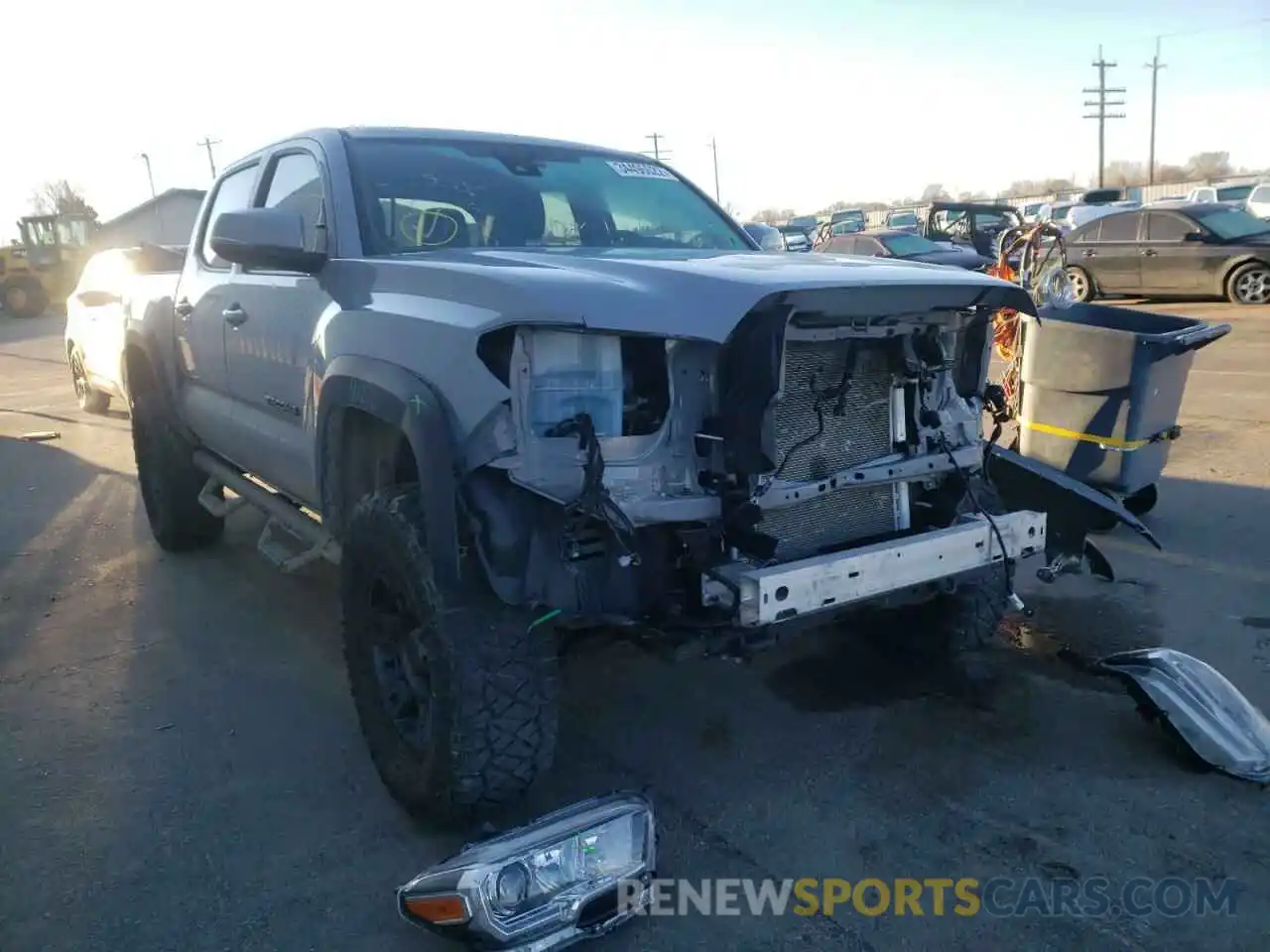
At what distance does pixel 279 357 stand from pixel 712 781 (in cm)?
220

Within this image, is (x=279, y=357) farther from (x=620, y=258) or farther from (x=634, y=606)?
(x=634, y=606)

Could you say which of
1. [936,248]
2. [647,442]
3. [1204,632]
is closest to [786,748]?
[647,442]

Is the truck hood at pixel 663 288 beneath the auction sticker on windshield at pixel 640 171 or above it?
beneath

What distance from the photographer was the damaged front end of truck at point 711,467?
265 cm

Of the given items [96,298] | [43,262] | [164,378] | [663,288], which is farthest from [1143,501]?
[43,262]

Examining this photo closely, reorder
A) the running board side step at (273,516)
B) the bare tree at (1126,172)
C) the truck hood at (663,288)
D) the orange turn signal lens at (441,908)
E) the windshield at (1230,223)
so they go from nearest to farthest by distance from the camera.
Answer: the orange turn signal lens at (441,908) → the truck hood at (663,288) → the running board side step at (273,516) → the windshield at (1230,223) → the bare tree at (1126,172)

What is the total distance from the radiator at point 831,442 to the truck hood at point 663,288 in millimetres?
198

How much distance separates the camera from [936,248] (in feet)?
60.4

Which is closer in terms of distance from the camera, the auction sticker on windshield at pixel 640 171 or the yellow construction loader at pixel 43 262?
the auction sticker on windshield at pixel 640 171

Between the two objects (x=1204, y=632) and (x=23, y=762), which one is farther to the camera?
(x=1204, y=632)

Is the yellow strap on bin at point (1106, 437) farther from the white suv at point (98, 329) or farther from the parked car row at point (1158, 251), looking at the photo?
the parked car row at point (1158, 251)

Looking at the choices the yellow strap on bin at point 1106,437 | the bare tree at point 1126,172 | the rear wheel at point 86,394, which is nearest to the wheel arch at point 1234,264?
the yellow strap on bin at point 1106,437

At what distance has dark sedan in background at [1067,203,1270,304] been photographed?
15.3 metres

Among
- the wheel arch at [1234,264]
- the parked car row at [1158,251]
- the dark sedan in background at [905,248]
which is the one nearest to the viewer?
the wheel arch at [1234,264]
